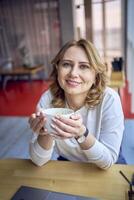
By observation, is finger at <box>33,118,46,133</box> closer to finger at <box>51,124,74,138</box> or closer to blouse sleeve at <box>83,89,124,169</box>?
finger at <box>51,124,74,138</box>

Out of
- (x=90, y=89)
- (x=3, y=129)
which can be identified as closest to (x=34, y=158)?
(x=90, y=89)

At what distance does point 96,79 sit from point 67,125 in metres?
0.44

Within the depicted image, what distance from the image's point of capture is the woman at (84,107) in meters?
0.84

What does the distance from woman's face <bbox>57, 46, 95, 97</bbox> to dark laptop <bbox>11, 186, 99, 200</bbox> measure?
1.40 ft

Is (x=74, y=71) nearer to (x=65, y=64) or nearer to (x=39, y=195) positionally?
(x=65, y=64)

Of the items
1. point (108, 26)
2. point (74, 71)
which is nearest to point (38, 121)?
point (74, 71)

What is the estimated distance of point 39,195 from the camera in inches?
27.9

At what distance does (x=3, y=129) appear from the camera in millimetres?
3086

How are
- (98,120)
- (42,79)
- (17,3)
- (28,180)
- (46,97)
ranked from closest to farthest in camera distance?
1. (28,180)
2. (98,120)
3. (46,97)
4. (17,3)
5. (42,79)

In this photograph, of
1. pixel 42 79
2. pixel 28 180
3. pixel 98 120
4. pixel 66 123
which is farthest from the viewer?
pixel 42 79

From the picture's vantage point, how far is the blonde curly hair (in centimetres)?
99

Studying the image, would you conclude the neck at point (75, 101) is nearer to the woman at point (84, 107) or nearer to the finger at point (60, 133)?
the woman at point (84, 107)

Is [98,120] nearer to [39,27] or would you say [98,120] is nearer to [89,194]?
[89,194]

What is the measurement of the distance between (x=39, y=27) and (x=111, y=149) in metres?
5.29
